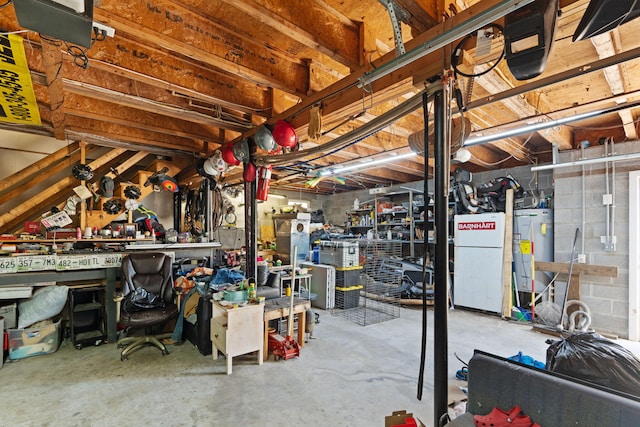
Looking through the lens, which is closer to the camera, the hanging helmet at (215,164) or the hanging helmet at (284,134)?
the hanging helmet at (284,134)

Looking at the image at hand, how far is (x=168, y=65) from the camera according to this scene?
2.57 metres

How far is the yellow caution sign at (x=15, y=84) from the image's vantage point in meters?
1.83

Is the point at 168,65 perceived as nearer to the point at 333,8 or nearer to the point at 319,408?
the point at 333,8

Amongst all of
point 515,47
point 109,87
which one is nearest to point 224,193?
point 109,87

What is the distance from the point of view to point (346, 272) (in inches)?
201

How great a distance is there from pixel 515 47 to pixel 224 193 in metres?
5.85

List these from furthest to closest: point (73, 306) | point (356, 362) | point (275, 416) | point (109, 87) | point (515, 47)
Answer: point (73, 306) < point (356, 362) < point (109, 87) < point (275, 416) < point (515, 47)

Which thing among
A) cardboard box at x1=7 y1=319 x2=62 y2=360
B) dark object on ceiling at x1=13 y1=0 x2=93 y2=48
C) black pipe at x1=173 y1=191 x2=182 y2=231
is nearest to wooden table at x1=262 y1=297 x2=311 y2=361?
cardboard box at x1=7 y1=319 x2=62 y2=360

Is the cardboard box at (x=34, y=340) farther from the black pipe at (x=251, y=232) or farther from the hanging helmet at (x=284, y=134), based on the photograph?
the hanging helmet at (x=284, y=134)

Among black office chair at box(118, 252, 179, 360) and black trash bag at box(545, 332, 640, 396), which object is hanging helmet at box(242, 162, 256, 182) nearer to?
black office chair at box(118, 252, 179, 360)

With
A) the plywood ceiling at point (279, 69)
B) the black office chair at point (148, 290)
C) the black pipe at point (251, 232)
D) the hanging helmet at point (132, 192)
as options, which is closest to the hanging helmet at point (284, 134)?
the plywood ceiling at point (279, 69)

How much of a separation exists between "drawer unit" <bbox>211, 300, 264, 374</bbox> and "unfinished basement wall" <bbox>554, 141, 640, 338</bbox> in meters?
4.42

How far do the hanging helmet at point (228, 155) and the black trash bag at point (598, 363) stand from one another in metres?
3.60

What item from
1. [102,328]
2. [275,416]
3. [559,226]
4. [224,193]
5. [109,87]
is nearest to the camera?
[275,416]
